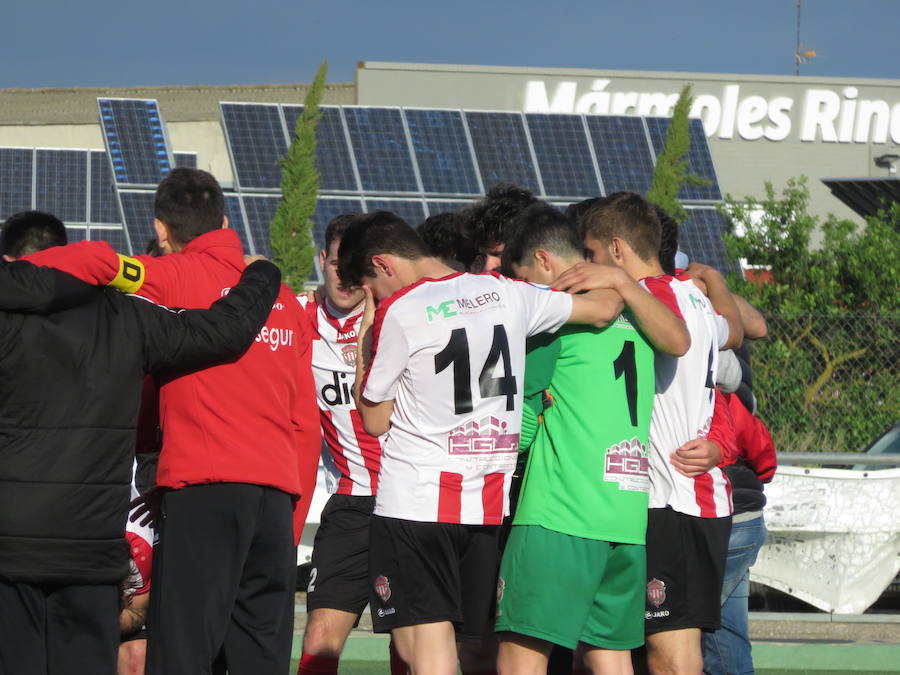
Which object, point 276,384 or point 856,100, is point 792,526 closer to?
point 276,384

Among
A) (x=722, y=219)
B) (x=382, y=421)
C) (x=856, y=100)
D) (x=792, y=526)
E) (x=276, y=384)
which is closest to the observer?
(x=382, y=421)

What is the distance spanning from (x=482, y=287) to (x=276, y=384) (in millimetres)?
871

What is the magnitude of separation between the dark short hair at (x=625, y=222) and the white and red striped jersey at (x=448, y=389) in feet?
2.19

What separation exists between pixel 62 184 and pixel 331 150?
5.70 m

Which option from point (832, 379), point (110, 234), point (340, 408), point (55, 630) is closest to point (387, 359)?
point (55, 630)

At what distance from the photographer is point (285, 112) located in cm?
2530

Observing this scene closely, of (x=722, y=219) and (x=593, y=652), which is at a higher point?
(x=722, y=219)

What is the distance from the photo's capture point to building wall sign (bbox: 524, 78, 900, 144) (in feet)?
137

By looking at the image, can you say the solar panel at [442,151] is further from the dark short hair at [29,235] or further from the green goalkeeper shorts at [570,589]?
the green goalkeeper shorts at [570,589]

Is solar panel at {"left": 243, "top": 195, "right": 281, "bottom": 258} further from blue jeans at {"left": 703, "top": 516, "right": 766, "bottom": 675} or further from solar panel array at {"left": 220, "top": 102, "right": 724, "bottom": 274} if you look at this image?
blue jeans at {"left": 703, "top": 516, "right": 766, "bottom": 675}

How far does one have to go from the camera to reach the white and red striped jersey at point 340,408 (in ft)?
18.2

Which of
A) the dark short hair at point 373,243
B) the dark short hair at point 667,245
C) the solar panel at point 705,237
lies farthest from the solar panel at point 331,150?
the dark short hair at point 373,243

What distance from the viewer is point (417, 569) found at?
13.8ft

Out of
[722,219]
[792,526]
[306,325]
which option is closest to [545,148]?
[722,219]
